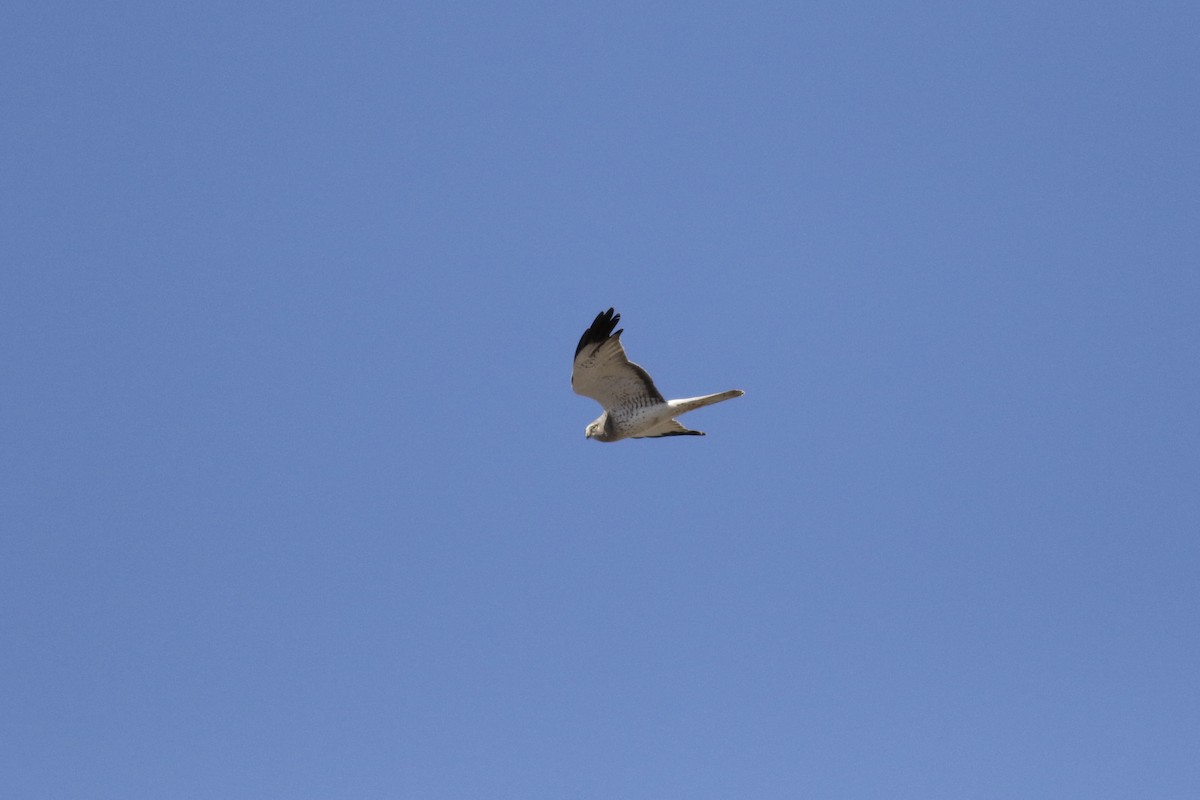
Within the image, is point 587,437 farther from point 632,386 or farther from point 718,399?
point 718,399

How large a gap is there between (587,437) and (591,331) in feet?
7.77

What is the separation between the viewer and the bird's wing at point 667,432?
19781mm

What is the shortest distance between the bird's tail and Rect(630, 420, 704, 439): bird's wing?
107cm

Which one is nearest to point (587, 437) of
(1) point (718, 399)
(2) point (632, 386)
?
(2) point (632, 386)

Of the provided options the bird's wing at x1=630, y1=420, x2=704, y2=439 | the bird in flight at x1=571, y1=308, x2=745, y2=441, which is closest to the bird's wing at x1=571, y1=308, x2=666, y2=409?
the bird in flight at x1=571, y1=308, x2=745, y2=441

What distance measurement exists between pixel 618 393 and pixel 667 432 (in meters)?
1.53

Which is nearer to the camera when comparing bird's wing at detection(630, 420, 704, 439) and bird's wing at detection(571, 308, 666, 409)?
bird's wing at detection(571, 308, 666, 409)

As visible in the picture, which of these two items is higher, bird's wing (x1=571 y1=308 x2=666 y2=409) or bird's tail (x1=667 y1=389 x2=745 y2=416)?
bird's wing (x1=571 y1=308 x2=666 y2=409)

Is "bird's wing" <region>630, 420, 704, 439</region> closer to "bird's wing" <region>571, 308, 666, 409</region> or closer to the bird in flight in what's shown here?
the bird in flight

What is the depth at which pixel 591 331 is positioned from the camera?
18031 millimetres

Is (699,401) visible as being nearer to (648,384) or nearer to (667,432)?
(648,384)

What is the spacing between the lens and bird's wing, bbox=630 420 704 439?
19781 millimetres

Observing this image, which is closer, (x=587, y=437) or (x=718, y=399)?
(x=718, y=399)

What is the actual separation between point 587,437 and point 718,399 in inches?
114
